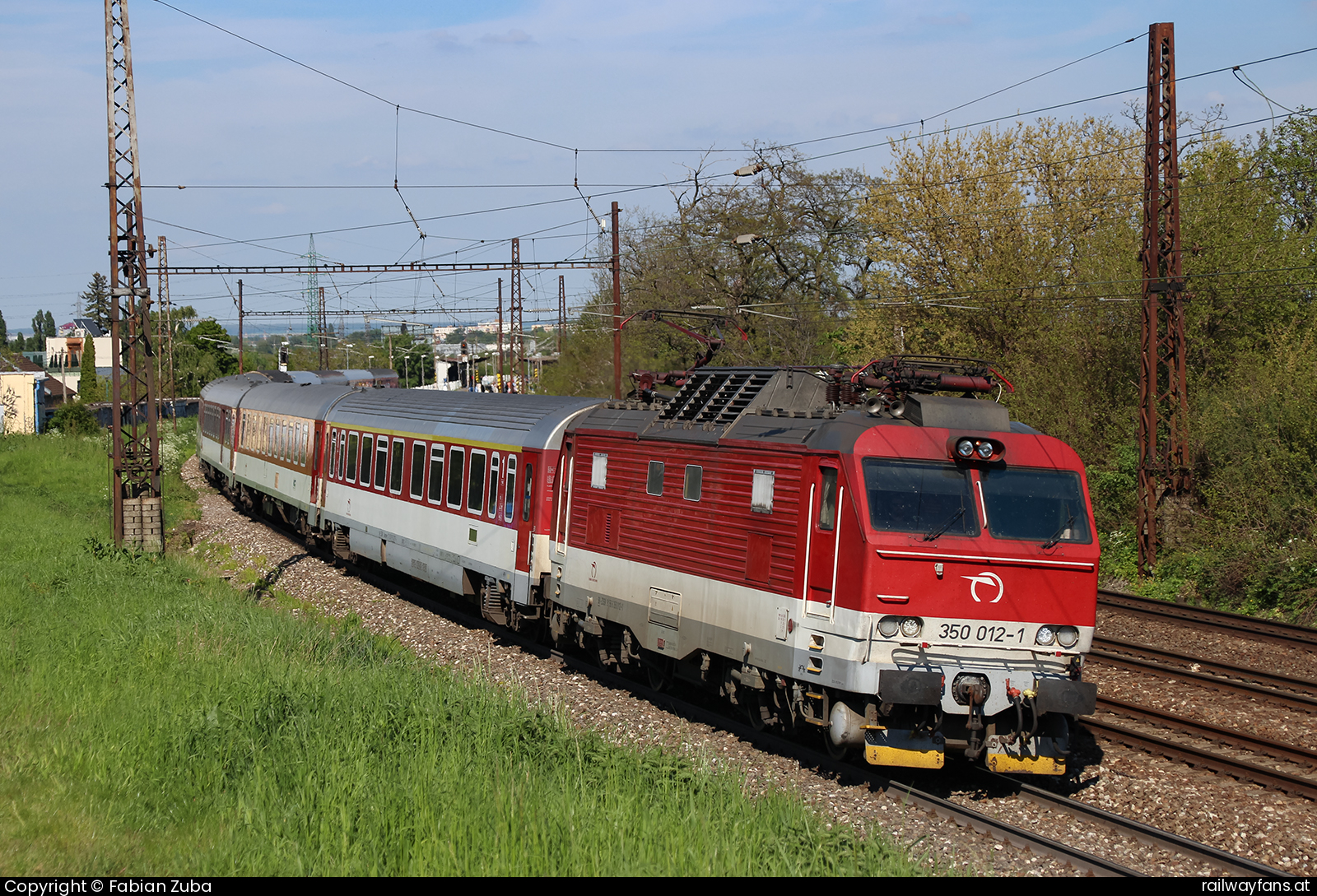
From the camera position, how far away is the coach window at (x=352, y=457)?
21.8 meters

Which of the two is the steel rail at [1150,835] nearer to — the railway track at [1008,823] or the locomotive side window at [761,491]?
the railway track at [1008,823]

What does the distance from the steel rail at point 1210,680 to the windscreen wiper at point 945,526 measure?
576 cm

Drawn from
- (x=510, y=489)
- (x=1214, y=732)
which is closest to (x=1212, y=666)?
(x=1214, y=732)

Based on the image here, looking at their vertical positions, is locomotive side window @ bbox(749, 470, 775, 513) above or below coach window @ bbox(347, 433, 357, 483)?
above

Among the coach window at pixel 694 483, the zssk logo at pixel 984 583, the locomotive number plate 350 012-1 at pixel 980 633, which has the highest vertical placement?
the coach window at pixel 694 483

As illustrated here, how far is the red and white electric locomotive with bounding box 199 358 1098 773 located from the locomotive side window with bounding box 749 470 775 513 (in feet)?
0.07

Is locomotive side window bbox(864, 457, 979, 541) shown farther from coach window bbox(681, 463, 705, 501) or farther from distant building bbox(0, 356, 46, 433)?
distant building bbox(0, 356, 46, 433)

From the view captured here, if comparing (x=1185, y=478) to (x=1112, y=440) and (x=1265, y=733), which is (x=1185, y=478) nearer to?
(x=1112, y=440)

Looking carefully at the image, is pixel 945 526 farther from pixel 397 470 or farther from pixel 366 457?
pixel 366 457

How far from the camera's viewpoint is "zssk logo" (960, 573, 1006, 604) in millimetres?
9031

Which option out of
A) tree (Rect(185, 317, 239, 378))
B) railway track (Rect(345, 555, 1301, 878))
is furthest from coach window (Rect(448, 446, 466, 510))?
tree (Rect(185, 317, 239, 378))

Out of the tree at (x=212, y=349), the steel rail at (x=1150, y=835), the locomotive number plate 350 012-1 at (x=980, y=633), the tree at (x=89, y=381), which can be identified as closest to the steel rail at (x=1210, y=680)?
the steel rail at (x=1150, y=835)

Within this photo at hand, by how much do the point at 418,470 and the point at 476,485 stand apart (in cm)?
258

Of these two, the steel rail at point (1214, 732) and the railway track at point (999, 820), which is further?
the steel rail at point (1214, 732)
